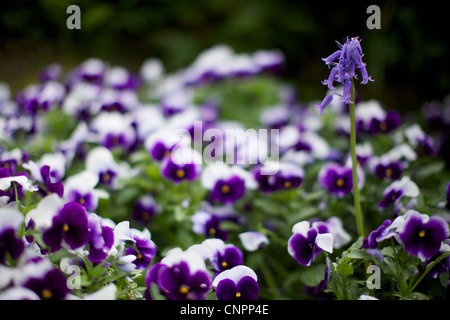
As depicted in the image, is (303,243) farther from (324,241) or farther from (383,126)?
(383,126)

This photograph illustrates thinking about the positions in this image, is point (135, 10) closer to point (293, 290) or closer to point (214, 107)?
point (214, 107)

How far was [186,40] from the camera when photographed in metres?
3.54

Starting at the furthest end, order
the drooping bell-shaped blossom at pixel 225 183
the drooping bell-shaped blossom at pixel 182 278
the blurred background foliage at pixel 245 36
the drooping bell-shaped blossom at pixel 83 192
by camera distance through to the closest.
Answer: the blurred background foliage at pixel 245 36 → the drooping bell-shaped blossom at pixel 225 183 → the drooping bell-shaped blossom at pixel 83 192 → the drooping bell-shaped blossom at pixel 182 278

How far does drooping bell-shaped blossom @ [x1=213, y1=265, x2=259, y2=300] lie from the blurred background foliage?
1833mm

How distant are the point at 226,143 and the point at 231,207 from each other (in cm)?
34

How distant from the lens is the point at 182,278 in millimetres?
1001

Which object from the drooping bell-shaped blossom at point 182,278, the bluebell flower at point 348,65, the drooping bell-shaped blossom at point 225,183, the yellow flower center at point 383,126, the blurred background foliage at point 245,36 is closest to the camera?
the drooping bell-shaped blossom at point 182,278

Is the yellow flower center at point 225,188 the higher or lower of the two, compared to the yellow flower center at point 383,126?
lower

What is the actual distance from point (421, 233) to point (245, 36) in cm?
260

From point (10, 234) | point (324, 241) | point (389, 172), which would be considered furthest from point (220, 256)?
point (389, 172)

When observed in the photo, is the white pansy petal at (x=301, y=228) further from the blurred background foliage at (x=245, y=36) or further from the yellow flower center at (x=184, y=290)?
the blurred background foliage at (x=245, y=36)

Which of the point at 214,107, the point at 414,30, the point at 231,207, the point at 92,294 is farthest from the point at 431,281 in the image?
the point at 414,30

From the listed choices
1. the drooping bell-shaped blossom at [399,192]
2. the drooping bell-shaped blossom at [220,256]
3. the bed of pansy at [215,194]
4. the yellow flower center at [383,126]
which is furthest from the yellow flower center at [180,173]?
the yellow flower center at [383,126]

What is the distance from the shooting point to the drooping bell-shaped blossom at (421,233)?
1095 millimetres
